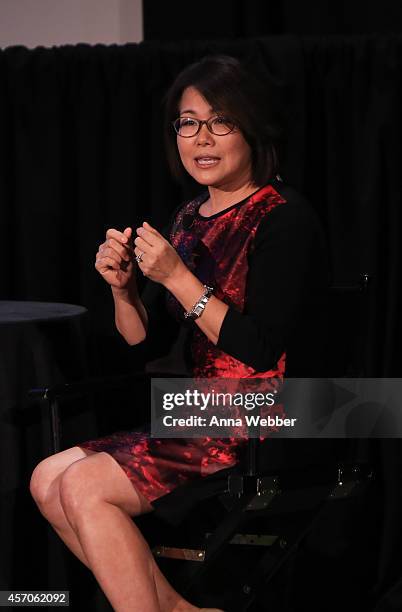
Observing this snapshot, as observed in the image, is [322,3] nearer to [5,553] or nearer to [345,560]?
[345,560]

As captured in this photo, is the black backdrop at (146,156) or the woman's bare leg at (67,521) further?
the black backdrop at (146,156)

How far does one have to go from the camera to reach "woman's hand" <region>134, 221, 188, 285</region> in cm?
163

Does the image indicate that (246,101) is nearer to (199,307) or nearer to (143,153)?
(199,307)

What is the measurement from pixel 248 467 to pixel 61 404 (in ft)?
2.22

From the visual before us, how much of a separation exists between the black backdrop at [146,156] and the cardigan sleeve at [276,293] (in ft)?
3.30

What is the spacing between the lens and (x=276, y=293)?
1648 millimetres

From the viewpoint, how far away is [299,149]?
269 centimetres

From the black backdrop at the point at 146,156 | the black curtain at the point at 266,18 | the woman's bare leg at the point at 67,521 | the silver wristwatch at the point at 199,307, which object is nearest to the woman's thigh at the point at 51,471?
the woman's bare leg at the point at 67,521

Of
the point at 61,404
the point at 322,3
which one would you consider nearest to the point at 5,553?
the point at 61,404

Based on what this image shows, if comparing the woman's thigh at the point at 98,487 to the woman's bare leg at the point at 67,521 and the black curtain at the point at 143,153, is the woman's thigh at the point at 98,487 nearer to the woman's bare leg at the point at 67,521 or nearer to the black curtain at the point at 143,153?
the woman's bare leg at the point at 67,521

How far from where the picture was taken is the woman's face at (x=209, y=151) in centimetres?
178

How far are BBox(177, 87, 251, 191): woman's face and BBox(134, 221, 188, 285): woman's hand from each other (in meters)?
0.22

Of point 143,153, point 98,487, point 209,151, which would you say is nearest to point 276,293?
point 209,151

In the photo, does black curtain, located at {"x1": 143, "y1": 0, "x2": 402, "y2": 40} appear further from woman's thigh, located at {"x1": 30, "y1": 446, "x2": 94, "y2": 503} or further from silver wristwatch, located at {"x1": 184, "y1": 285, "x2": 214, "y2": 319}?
woman's thigh, located at {"x1": 30, "y1": 446, "x2": 94, "y2": 503}
